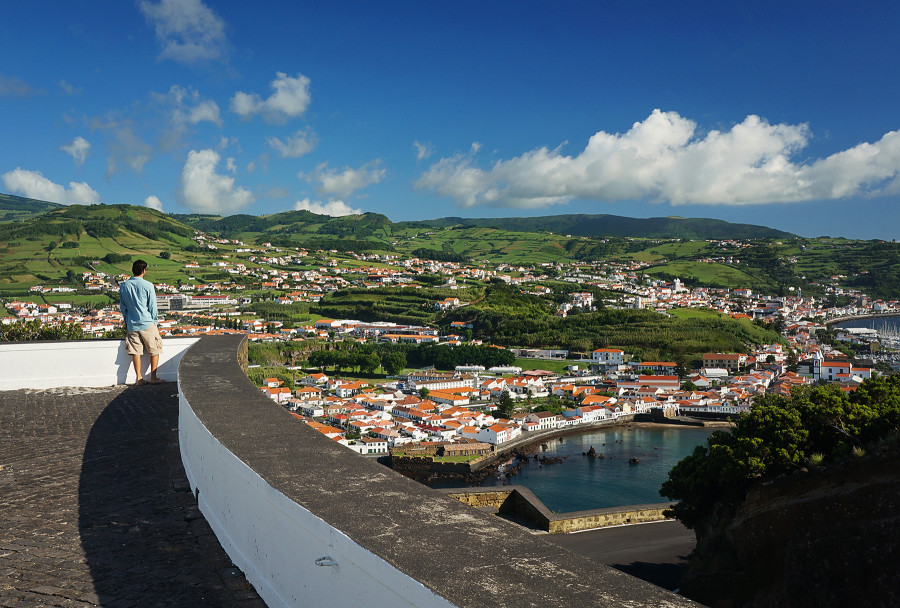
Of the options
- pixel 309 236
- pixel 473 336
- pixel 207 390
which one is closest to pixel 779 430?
pixel 207 390

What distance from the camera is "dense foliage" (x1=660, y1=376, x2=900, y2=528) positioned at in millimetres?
8156

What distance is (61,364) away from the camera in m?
4.82

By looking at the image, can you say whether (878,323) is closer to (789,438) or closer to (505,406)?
(505,406)

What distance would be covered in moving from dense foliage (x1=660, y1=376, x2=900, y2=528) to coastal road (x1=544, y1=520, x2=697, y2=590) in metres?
1.38

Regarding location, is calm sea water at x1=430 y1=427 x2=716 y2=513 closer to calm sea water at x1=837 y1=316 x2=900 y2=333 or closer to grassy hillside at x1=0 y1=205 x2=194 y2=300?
grassy hillside at x1=0 y1=205 x2=194 y2=300

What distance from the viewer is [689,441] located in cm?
2995

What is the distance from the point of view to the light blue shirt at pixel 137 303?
14.6 ft

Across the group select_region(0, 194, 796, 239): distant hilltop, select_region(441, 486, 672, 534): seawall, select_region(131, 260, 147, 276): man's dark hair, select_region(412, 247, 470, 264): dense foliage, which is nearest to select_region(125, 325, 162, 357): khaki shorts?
select_region(131, 260, 147, 276): man's dark hair

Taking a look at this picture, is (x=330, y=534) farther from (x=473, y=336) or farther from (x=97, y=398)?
(x=473, y=336)

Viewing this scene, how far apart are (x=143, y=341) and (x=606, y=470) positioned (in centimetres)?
2242

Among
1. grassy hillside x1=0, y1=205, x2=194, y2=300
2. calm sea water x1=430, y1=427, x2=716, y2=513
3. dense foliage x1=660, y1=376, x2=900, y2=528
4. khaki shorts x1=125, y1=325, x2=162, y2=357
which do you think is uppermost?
grassy hillside x1=0, y1=205, x2=194, y2=300

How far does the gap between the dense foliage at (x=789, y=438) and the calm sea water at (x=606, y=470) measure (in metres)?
11.2

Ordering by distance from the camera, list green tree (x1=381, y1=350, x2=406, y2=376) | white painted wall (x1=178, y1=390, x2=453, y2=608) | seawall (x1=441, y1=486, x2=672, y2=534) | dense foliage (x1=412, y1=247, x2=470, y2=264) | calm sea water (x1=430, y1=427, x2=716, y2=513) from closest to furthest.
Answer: white painted wall (x1=178, y1=390, x2=453, y2=608) → seawall (x1=441, y1=486, x2=672, y2=534) → calm sea water (x1=430, y1=427, x2=716, y2=513) → green tree (x1=381, y1=350, x2=406, y2=376) → dense foliage (x1=412, y1=247, x2=470, y2=264)

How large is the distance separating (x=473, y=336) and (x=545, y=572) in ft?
174
